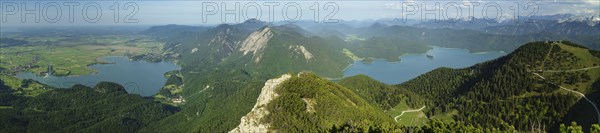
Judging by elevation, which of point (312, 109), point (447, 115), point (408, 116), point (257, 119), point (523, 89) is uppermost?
point (523, 89)

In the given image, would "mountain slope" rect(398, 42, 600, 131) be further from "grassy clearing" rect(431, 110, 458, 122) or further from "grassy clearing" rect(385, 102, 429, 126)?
"grassy clearing" rect(385, 102, 429, 126)

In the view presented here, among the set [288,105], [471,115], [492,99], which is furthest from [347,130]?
[492,99]

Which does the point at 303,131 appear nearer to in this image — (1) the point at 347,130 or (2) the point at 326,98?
(2) the point at 326,98

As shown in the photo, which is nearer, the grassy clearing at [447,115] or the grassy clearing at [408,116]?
the grassy clearing at [408,116]

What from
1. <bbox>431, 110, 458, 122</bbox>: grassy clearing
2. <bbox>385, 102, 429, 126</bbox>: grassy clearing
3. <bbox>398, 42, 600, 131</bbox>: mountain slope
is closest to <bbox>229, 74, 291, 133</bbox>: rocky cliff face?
<bbox>385, 102, 429, 126</bbox>: grassy clearing

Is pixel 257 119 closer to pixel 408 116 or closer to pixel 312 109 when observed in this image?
pixel 312 109

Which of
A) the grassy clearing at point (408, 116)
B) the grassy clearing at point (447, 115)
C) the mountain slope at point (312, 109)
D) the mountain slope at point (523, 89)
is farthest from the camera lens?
the grassy clearing at point (447, 115)

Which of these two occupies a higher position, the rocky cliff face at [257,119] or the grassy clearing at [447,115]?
the rocky cliff face at [257,119]

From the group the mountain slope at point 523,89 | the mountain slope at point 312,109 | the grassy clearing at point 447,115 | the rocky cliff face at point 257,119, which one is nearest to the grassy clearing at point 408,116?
the grassy clearing at point 447,115

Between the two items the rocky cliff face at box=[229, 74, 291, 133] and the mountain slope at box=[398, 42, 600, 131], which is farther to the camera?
the mountain slope at box=[398, 42, 600, 131]

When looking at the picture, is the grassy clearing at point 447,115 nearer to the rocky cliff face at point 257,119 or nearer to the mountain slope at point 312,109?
the mountain slope at point 312,109

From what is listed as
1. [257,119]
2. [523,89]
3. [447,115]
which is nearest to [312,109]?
[257,119]
